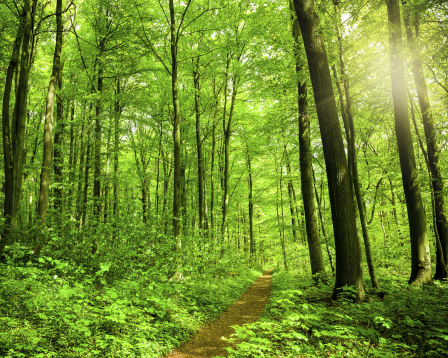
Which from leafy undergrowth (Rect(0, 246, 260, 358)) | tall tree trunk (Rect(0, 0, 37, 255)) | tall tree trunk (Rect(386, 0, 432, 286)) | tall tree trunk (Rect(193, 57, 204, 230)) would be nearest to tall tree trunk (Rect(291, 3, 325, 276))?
tall tree trunk (Rect(386, 0, 432, 286))

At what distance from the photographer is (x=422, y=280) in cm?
684

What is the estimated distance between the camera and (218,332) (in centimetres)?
541

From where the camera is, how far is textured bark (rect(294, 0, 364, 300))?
5.41 meters

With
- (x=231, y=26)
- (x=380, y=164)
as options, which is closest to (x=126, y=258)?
(x=380, y=164)

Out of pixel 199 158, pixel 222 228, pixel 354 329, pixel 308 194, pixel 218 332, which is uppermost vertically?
pixel 199 158

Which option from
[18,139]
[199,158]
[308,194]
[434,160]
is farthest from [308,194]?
[18,139]

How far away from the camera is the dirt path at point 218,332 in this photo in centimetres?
440

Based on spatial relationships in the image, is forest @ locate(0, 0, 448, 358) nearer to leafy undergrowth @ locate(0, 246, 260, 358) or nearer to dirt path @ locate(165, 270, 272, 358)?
leafy undergrowth @ locate(0, 246, 260, 358)

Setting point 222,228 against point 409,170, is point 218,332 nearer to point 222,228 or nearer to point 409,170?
point 409,170

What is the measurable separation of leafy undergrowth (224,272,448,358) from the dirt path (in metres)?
0.41

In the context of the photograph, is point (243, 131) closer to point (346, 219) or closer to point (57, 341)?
point (346, 219)

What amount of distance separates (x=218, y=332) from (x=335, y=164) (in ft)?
15.0

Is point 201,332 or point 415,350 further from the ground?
point 415,350

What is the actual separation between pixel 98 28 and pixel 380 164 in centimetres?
1455
